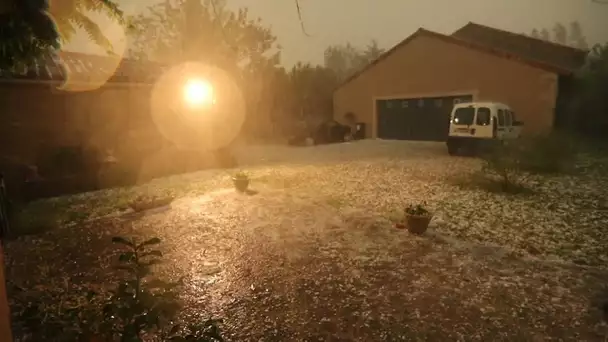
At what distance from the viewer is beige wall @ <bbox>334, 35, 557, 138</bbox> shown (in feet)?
49.2

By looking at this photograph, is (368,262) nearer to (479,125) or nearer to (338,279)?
(338,279)

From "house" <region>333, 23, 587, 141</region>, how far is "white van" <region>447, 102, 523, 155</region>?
2593 mm

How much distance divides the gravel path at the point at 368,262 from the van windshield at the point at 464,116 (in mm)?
4735

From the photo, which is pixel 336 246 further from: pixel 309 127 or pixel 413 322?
pixel 309 127

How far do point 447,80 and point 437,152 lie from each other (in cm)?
514

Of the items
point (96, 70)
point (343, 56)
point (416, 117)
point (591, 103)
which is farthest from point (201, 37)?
point (343, 56)

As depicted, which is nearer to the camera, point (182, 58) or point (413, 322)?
point (413, 322)

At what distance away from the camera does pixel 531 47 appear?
21672mm

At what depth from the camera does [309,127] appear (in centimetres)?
2241

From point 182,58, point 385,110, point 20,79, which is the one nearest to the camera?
point 20,79

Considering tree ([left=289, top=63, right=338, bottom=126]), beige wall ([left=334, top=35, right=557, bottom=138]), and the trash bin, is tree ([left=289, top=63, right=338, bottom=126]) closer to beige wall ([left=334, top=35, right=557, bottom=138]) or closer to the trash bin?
beige wall ([left=334, top=35, right=557, bottom=138])

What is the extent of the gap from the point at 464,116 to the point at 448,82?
5.86 m

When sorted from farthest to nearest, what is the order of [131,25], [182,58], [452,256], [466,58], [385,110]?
[182,58], [385,110], [466,58], [452,256], [131,25]

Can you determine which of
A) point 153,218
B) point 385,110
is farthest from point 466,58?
point 153,218
